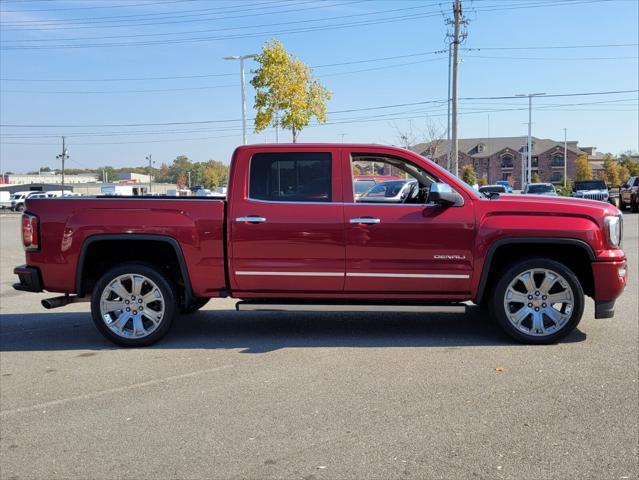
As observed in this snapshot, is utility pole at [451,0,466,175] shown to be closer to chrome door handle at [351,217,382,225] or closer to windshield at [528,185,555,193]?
windshield at [528,185,555,193]

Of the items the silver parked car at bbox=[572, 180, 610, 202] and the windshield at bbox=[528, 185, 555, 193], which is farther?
the windshield at bbox=[528, 185, 555, 193]

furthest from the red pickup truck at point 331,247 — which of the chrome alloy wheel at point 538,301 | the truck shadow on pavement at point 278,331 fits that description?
the truck shadow on pavement at point 278,331

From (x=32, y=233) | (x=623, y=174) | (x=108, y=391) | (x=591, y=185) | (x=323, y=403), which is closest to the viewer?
(x=323, y=403)

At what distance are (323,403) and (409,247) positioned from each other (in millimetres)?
1935

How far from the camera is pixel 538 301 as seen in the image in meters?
5.85

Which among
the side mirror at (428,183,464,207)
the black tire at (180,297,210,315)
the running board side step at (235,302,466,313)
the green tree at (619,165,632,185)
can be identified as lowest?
the black tire at (180,297,210,315)

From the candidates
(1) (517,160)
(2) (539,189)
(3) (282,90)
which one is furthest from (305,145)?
(1) (517,160)

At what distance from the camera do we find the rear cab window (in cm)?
596

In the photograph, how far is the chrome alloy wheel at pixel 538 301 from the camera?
580 centimetres

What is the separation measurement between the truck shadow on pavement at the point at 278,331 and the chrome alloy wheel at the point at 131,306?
235 millimetres

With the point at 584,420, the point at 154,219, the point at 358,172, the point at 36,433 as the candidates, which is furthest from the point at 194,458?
the point at 358,172

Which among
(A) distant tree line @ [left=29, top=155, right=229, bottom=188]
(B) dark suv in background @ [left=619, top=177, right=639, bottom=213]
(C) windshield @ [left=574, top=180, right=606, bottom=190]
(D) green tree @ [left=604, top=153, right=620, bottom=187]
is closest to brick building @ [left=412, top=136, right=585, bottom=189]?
(D) green tree @ [left=604, top=153, right=620, bottom=187]

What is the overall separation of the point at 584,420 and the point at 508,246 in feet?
7.19

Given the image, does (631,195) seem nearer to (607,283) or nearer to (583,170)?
(607,283)
